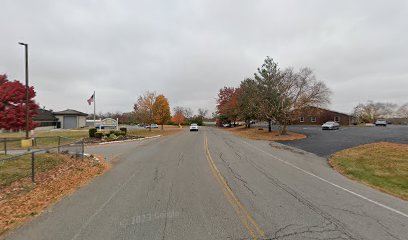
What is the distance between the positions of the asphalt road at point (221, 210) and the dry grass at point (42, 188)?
0.50 meters

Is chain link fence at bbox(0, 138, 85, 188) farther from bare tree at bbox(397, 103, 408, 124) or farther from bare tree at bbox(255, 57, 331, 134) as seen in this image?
bare tree at bbox(397, 103, 408, 124)

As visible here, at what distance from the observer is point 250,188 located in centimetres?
761

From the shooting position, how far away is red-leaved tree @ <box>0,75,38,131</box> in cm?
2327

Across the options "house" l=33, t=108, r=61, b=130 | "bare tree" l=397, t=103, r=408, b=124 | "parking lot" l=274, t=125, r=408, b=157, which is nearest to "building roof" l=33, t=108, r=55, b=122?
"house" l=33, t=108, r=61, b=130

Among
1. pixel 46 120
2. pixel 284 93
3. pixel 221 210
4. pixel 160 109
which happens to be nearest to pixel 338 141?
pixel 284 93

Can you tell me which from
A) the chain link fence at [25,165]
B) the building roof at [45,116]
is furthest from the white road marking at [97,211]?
the building roof at [45,116]

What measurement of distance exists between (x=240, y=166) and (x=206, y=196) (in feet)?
16.2

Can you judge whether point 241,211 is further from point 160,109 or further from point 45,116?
point 45,116

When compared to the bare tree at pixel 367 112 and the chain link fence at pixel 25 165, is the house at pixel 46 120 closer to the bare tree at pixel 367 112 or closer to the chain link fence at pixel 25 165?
the chain link fence at pixel 25 165

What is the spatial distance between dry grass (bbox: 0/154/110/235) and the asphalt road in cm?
50

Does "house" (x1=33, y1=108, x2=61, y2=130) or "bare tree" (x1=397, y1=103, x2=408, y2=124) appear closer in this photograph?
"house" (x1=33, y1=108, x2=61, y2=130)

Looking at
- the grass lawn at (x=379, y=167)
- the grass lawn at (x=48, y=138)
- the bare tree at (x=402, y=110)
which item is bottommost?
the grass lawn at (x=379, y=167)

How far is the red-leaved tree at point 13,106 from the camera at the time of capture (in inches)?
916

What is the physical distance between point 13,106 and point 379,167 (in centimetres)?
3415
